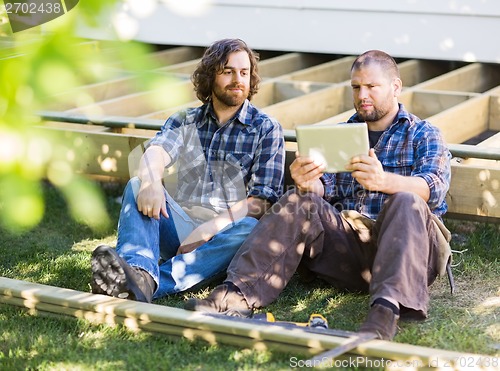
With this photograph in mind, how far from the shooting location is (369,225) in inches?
130

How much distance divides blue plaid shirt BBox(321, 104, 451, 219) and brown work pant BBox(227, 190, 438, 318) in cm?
16

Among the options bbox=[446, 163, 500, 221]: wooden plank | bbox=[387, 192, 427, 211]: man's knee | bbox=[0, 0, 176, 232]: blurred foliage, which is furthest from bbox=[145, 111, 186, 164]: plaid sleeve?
bbox=[0, 0, 176, 232]: blurred foliage

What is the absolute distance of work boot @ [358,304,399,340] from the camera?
278 cm

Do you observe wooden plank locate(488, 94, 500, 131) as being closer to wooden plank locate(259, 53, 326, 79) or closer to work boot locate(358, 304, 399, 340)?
wooden plank locate(259, 53, 326, 79)

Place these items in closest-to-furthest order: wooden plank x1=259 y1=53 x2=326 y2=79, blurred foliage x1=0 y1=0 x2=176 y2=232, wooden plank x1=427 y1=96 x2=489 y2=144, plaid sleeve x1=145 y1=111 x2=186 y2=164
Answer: blurred foliage x1=0 y1=0 x2=176 y2=232, plaid sleeve x1=145 y1=111 x2=186 y2=164, wooden plank x1=427 y1=96 x2=489 y2=144, wooden plank x1=259 y1=53 x2=326 y2=79

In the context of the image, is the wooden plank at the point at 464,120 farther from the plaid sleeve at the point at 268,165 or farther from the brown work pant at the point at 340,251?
the brown work pant at the point at 340,251

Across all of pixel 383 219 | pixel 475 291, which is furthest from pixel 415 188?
pixel 475 291

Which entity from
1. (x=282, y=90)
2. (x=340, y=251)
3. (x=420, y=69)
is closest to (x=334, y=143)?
(x=340, y=251)

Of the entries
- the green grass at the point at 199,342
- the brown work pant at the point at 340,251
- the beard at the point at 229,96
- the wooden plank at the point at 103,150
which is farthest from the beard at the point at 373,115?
the wooden plank at the point at 103,150

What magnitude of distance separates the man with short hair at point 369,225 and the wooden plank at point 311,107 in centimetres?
148

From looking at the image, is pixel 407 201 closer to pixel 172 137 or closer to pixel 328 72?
pixel 172 137

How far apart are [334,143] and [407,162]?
14.3 inches

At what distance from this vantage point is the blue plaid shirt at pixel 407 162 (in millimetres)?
3246

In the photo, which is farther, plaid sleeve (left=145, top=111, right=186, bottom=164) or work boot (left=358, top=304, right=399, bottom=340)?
plaid sleeve (left=145, top=111, right=186, bottom=164)
